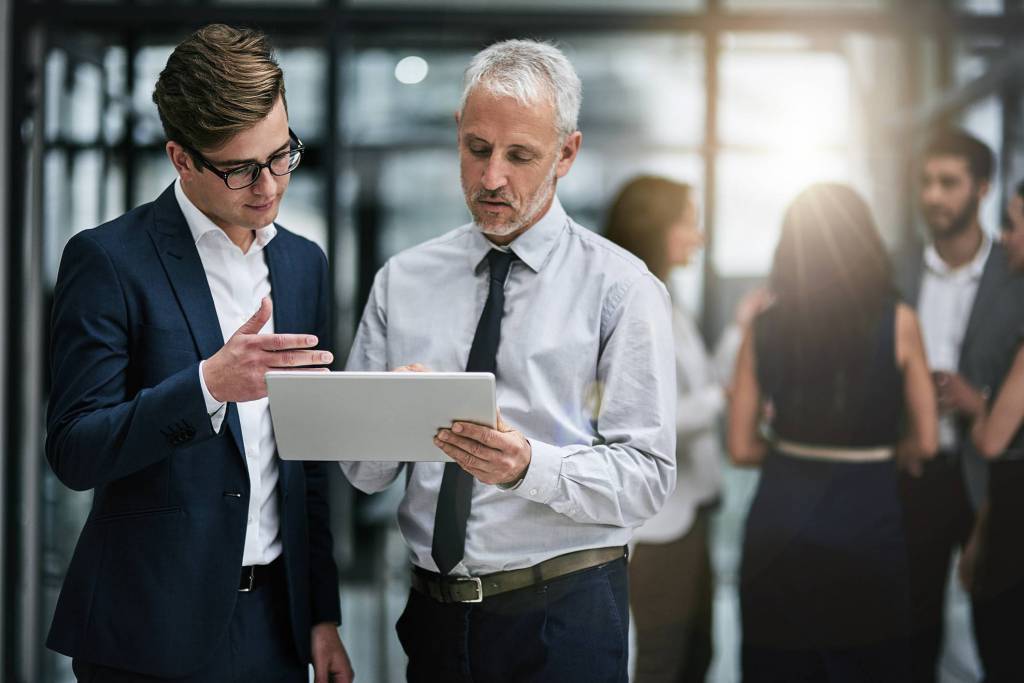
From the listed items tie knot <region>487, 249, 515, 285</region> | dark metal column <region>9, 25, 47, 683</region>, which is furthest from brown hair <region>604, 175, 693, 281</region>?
dark metal column <region>9, 25, 47, 683</region>

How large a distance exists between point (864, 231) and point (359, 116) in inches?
Answer: 85.6

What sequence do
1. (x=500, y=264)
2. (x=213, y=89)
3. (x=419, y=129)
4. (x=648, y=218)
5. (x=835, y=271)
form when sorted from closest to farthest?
(x=213, y=89) → (x=500, y=264) → (x=835, y=271) → (x=648, y=218) → (x=419, y=129)

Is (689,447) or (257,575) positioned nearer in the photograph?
(257,575)

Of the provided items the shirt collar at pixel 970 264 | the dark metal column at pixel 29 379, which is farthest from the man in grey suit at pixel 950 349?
the dark metal column at pixel 29 379

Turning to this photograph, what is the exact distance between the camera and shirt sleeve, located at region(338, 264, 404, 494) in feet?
5.80

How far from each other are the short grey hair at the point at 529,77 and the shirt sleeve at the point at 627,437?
344 millimetres

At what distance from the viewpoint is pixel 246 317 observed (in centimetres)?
169

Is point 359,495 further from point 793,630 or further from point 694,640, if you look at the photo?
point 793,630

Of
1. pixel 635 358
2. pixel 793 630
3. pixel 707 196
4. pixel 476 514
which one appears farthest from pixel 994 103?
pixel 476 514

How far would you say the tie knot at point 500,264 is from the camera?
176 centimetres

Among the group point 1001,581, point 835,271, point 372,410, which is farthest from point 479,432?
point 1001,581

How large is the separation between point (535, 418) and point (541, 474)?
154 millimetres

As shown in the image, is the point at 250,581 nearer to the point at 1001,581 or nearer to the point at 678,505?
the point at 678,505

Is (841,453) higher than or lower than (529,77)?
lower
